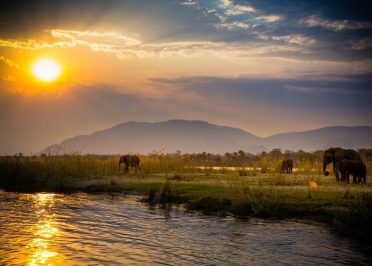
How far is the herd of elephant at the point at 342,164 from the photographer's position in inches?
1009

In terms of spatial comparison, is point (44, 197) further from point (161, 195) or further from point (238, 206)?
point (238, 206)

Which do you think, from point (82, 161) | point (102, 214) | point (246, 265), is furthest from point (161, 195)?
point (82, 161)

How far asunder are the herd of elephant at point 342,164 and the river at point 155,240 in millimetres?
9793

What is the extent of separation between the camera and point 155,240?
14086mm

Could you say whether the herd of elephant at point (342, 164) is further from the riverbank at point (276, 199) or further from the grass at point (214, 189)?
the riverbank at point (276, 199)

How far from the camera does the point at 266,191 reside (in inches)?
872

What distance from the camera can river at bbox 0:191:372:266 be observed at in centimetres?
1188

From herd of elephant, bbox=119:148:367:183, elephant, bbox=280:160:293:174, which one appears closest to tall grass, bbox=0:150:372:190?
elephant, bbox=280:160:293:174

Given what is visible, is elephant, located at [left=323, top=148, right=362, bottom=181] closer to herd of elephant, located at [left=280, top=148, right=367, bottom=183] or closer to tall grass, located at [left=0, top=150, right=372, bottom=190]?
herd of elephant, located at [left=280, top=148, right=367, bottom=183]

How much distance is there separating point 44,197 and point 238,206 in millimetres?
11395

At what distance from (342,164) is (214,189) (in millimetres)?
7690

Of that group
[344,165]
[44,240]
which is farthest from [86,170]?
[44,240]

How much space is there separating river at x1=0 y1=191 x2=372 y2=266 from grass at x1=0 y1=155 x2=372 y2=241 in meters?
1.35

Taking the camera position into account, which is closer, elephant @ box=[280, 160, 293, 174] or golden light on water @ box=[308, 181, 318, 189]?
golden light on water @ box=[308, 181, 318, 189]
